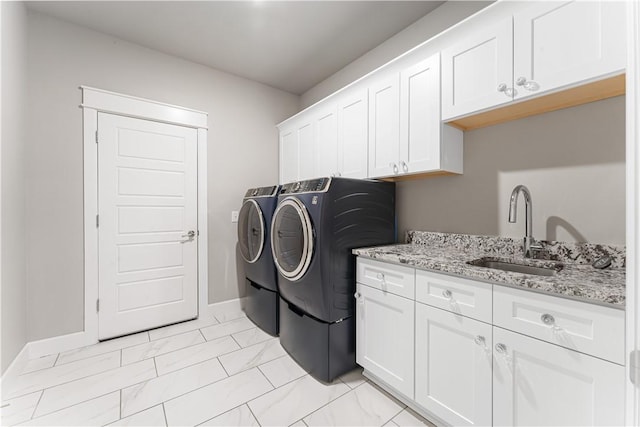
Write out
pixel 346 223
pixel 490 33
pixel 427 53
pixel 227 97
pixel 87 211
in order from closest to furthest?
pixel 490 33 < pixel 427 53 < pixel 346 223 < pixel 87 211 < pixel 227 97

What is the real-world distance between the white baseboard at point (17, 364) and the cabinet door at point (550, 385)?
9.18 ft

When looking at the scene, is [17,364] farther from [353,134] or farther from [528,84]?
[528,84]

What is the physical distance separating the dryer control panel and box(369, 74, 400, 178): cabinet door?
444 millimetres

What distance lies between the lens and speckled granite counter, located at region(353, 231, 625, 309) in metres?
0.94

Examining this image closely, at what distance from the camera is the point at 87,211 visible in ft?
7.50

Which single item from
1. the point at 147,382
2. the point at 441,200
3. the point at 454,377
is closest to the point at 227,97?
the point at 441,200

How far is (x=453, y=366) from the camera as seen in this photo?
129 centimetres

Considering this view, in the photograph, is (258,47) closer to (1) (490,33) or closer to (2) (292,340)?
(1) (490,33)

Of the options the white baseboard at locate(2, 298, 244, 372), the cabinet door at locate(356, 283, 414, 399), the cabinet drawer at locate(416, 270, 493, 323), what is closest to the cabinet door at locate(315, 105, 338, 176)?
the cabinet door at locate(356, 283, 414, 399)

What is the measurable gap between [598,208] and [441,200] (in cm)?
82

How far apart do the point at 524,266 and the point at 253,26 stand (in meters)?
2.56

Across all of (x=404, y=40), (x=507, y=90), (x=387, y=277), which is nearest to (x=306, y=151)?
(x=404, y=40)

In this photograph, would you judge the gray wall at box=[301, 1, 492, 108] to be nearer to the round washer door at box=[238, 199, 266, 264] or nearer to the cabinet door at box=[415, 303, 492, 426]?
the round washer door at box=[238, 199, 266, 264]

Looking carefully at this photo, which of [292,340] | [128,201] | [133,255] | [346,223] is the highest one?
[128,201]
